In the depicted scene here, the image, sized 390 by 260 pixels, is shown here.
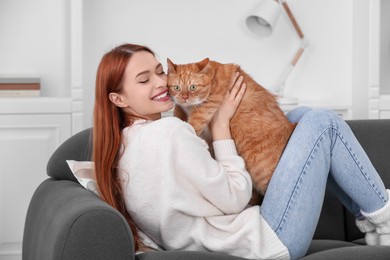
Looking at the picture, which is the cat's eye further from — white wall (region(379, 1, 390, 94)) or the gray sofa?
white wall (region(379, 1, 390, 94))

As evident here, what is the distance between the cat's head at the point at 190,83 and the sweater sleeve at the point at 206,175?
0.25 metres

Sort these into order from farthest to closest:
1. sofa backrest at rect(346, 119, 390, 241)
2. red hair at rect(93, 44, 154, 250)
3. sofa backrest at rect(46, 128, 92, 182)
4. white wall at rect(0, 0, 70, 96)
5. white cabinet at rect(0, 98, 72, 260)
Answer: white wall at rect(0, 0, 70, 96) → white cabinet at rect(0, 98, 72, 260) → sofa backrest at rect(346, 119, 390, 241) → sofa backrest at rect(46, 128, 92, 182) → red hair at rect(93, 44, 154, 250)

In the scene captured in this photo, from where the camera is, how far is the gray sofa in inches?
72.0

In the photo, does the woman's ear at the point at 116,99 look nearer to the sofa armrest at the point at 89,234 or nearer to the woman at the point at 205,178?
the woman at the point at 205,178

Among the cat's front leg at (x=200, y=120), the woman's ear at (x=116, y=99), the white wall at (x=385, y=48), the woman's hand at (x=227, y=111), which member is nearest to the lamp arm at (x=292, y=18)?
the white wall at (x=385, y=48)

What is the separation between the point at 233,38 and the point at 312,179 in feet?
5.69

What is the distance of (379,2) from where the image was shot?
357cm

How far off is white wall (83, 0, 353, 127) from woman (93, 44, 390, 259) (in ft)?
4.41

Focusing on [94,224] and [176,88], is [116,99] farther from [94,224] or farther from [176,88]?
[94,224]

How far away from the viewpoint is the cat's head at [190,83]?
232 centimetres

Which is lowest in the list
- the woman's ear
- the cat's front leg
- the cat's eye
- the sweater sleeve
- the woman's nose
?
the sweater sleeve

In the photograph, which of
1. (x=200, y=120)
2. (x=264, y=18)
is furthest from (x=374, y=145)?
(x=264, y=18)

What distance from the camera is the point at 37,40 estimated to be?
11.6 ft

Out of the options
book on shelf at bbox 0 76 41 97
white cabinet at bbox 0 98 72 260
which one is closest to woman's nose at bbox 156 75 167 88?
white cabinet at bbox 0 98 72 260
